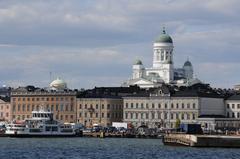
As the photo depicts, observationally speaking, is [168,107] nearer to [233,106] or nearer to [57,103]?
[233,106]

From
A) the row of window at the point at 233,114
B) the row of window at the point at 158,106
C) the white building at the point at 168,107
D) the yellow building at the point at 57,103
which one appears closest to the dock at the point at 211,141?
the white building at the point at 168,107

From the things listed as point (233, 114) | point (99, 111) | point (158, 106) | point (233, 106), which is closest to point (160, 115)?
point (158, 106)

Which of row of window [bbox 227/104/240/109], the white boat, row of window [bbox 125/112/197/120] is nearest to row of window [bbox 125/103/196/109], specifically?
row of window [bbox 125/112/197/120]

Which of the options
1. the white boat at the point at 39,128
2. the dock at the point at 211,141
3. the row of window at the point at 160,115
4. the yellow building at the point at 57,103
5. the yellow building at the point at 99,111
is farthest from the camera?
the yellow building at the point at 57,103

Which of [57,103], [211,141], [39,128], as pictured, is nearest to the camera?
[211,141]

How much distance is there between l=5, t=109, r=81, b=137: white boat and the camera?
477 feet

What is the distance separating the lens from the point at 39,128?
14638 centimetres

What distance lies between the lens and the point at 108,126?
610ft

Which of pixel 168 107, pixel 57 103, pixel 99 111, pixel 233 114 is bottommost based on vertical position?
pixel 233 114

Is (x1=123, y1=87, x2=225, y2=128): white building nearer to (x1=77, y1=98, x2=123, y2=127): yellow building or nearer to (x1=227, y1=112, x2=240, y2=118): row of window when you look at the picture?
(x1=227, y1=112, x2=240, y2=118): row of window

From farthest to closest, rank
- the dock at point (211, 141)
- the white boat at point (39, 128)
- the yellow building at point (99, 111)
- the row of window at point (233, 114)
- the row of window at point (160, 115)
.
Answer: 1. the yellow building at point (99, 111)
2. the row of window at point (233, 114)
3. the row of window at point (160, 115)
4. the white boat at point (39, 128)
5. the dock at point (211, 141)

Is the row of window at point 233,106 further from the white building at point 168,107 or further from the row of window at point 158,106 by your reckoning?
the row of window at point 158,106

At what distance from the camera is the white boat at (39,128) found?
145 m

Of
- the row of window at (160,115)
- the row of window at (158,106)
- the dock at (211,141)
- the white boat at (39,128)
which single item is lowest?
the dock at (211,141)
